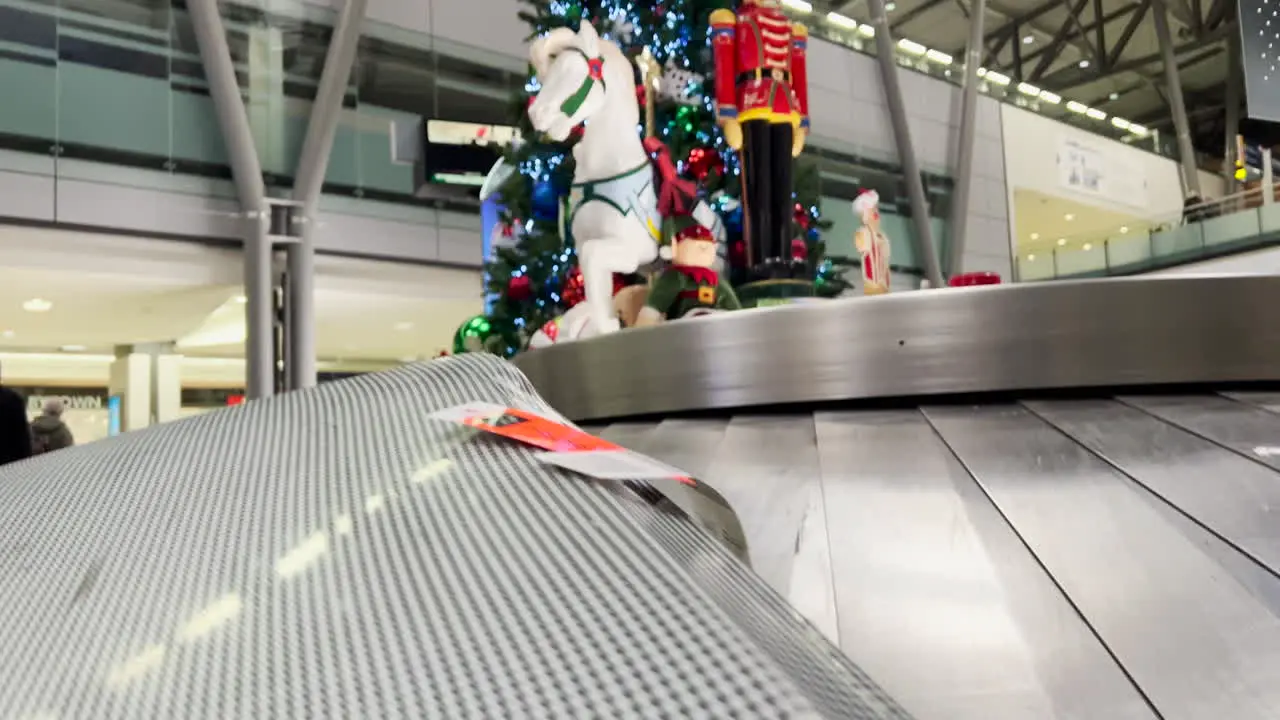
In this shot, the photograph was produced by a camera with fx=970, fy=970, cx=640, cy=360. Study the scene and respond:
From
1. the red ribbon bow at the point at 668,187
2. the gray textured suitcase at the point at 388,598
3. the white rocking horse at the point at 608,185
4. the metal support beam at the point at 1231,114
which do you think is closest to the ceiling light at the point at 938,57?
the metal support beam at the point at 1231,114

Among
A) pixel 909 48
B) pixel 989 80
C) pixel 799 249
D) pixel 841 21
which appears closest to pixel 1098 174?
pixel 989 80

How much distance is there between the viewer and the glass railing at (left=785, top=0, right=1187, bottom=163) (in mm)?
14844

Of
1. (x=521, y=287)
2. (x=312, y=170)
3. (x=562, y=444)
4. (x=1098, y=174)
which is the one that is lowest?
(x=562, y=444)

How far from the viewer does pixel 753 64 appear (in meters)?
4.84

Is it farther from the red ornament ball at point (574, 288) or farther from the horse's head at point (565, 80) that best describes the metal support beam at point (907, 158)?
the horse's head at point (565, 80)

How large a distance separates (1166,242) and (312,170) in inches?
521

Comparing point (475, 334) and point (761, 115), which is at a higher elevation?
point (761, 115)

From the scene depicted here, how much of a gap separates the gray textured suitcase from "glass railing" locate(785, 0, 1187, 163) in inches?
549

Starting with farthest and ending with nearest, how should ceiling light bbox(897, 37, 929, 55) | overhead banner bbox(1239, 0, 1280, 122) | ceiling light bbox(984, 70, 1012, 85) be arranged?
ceiling light bbox(984, 70, 1012, 85), ceiling light bbox(897, 37, 929, 55), overhead banner bbox(1239, 0, 1280, 122)

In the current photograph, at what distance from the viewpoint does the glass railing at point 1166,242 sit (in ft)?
46.1

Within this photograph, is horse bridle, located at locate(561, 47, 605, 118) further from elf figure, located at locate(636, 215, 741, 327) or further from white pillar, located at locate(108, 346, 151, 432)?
white pillar, located at locate(108, 346, 151, 432)

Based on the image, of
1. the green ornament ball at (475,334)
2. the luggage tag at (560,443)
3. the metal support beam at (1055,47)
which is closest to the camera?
the luggage tag at (560,443)

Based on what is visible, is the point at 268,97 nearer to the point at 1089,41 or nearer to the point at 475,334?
the point at 475,334

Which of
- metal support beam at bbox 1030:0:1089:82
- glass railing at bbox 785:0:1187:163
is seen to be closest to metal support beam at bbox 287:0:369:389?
glass railing at bbox 785:0:1187:163
